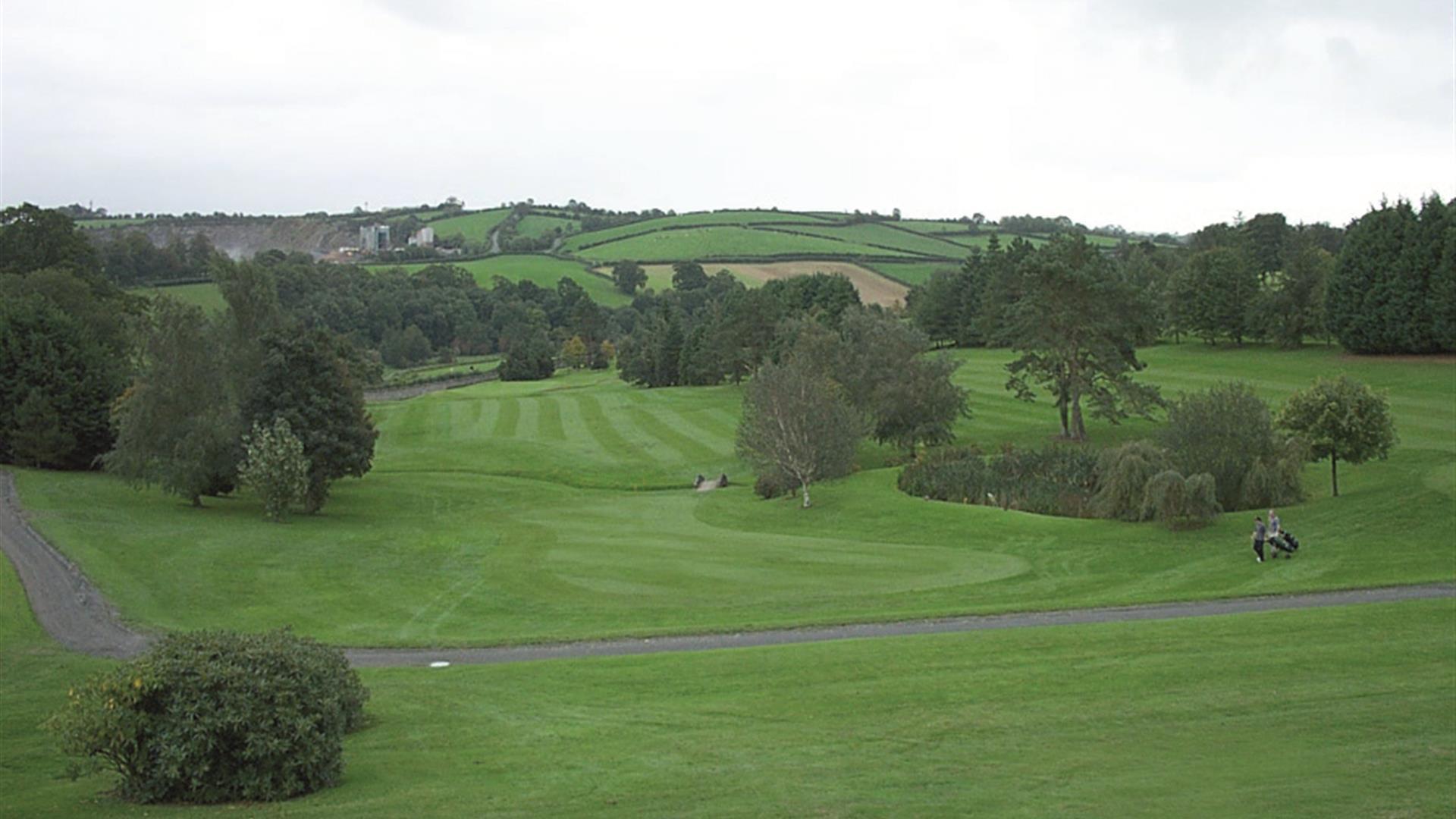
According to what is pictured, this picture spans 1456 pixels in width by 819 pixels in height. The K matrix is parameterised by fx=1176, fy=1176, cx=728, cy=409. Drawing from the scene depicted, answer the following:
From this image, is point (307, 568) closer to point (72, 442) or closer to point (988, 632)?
point (988, 632)

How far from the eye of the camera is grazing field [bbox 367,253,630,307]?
17912 centimetres

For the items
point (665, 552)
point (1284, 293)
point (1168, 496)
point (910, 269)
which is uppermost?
point (910, 269)

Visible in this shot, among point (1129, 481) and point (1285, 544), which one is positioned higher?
point (1129, 481)

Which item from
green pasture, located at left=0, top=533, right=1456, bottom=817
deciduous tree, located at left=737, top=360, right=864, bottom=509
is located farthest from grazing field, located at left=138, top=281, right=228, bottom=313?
green pasture, located at left=0, top=533, right=1456, bottom=817

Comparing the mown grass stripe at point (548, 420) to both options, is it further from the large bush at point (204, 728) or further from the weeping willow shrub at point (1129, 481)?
the large bush at point (204, 728)

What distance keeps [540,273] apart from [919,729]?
17552 cm

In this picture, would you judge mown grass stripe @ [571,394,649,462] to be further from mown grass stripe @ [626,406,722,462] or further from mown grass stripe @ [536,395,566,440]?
mown grass stripe @ [626,406,722,462]

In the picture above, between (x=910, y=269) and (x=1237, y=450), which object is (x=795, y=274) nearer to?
(x=910, y=269)

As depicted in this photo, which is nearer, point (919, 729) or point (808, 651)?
point (919, 729)

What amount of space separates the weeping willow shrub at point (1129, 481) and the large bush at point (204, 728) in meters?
31.6

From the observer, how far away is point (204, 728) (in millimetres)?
13812

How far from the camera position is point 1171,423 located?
147 ft

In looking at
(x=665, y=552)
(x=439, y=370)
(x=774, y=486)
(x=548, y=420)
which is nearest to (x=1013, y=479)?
(x=774, y=486)

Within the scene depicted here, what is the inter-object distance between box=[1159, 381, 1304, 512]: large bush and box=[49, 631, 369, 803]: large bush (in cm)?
3511
